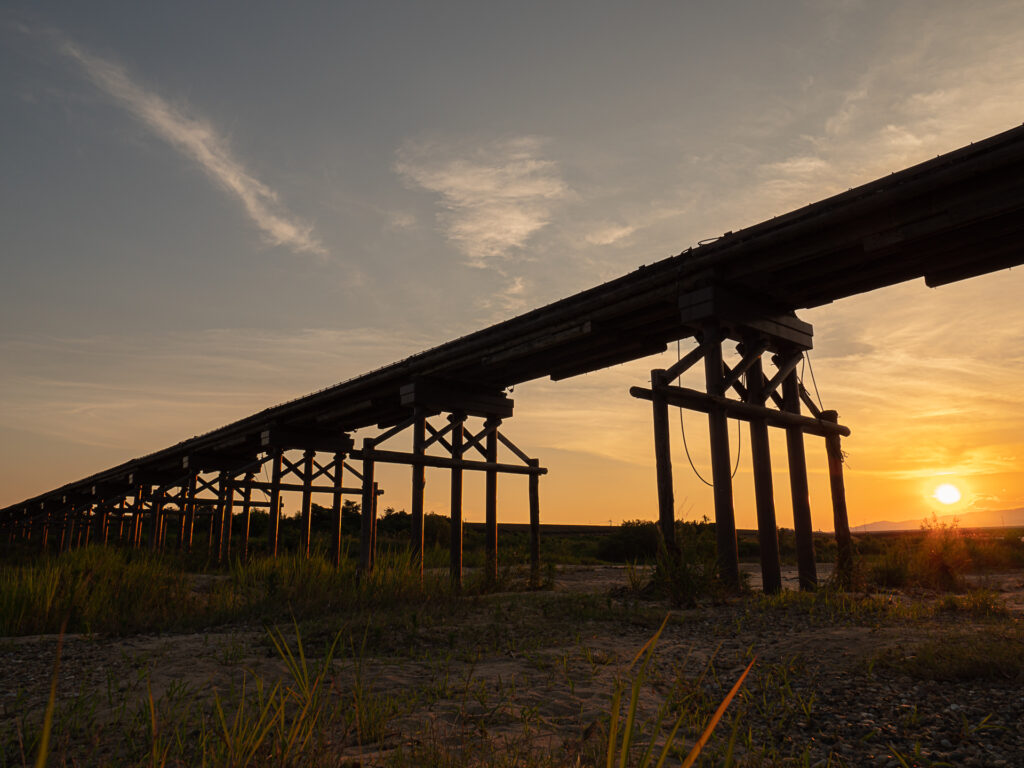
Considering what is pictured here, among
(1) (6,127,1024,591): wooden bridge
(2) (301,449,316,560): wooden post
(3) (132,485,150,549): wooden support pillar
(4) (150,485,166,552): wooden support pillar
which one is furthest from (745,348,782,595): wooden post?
(3) (132,485,150,549): wooden support pillar

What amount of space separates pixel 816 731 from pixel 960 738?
27.1 inches

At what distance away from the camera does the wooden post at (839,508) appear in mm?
9617

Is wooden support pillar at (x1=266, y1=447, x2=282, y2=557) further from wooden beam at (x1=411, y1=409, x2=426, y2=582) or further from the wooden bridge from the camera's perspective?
wooden beam at (x1=411, y1=409, x2=426, y2=582)

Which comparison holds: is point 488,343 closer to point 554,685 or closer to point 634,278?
point 634,278

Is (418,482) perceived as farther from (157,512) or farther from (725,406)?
(157,512)

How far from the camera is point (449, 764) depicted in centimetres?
289

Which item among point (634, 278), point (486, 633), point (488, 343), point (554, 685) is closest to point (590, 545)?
point (488, 343)

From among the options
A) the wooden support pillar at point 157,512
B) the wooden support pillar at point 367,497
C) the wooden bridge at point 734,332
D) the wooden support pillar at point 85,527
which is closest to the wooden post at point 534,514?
the wooden bridge at point 734,332

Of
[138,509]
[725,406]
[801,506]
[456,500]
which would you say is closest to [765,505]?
[801,506]

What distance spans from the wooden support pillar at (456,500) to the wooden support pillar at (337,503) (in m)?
5.21

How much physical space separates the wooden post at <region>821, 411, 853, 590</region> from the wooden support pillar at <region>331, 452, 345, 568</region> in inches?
475

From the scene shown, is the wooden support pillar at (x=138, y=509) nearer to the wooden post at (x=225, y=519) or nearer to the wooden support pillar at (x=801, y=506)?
the wooden post at (x=225, y=519)

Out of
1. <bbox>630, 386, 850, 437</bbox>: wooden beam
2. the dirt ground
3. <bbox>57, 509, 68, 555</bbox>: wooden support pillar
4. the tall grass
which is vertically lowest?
the dirt ground

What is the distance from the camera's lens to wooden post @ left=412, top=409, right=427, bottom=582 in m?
13.4
